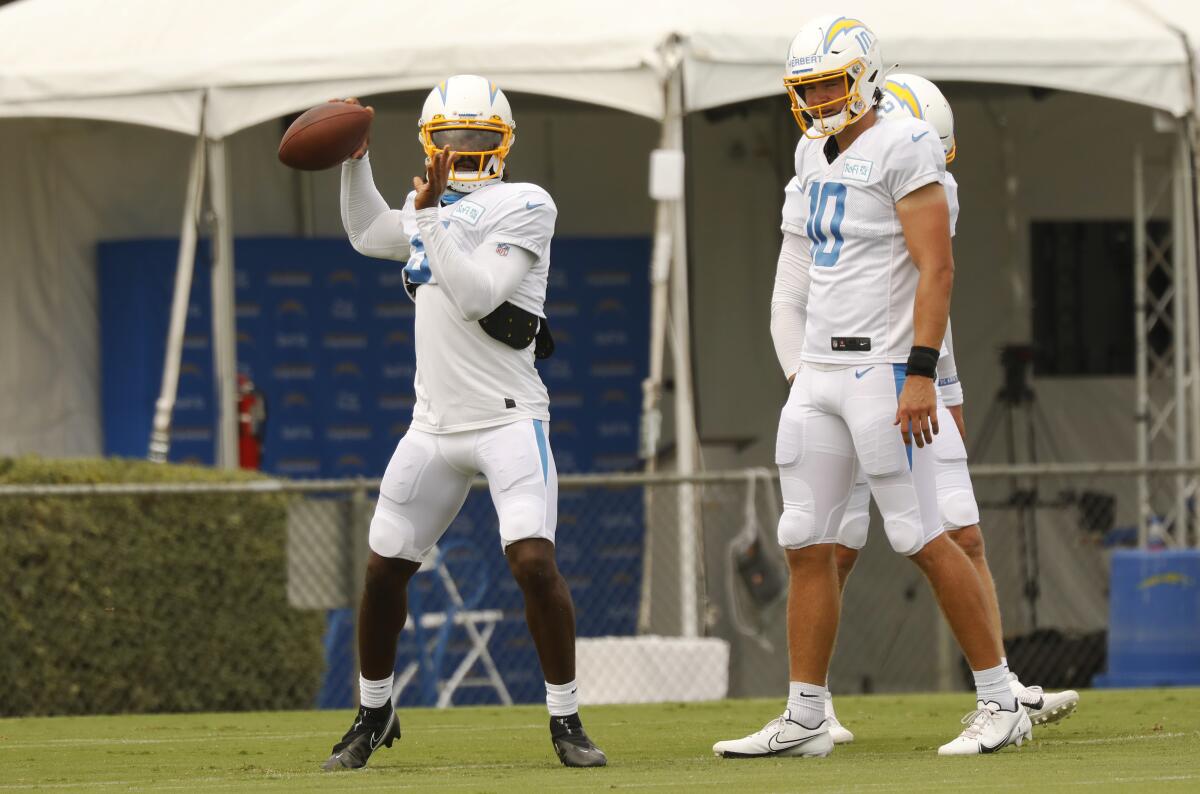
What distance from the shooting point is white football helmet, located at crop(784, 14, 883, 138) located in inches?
233

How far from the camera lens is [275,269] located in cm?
1376

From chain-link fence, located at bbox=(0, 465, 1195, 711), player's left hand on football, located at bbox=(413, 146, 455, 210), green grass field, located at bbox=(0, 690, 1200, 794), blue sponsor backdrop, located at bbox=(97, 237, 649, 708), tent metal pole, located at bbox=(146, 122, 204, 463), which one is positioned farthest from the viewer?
blue sponsor backdrop, located at bbox=(97, 237, 649, 708)

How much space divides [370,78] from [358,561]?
2.57 m

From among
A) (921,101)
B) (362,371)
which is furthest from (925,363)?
(362,371)

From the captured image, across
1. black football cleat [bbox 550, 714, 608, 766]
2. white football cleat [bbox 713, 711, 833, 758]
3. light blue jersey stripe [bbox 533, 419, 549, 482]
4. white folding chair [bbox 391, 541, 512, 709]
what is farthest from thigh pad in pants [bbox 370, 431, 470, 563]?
white folding chair [bbox 391, 541, 512, 709]

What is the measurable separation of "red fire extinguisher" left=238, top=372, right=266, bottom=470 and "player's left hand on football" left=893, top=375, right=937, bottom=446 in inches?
308

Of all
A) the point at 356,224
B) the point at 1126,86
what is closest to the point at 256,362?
the point at 1126,86

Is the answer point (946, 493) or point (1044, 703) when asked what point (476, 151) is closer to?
point (946, 493)

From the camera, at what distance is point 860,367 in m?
5.93

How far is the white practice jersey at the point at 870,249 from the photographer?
19.4 ft

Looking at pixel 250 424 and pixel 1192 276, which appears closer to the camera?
pixel 1192 276

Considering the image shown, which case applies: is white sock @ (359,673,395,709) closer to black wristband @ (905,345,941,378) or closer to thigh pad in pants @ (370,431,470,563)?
thigh pad in pants @ (370,431,470,563)

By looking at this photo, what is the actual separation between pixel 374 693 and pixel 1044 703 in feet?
7.19

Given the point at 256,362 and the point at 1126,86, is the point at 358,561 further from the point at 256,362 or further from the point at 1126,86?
the point at 1126,86
